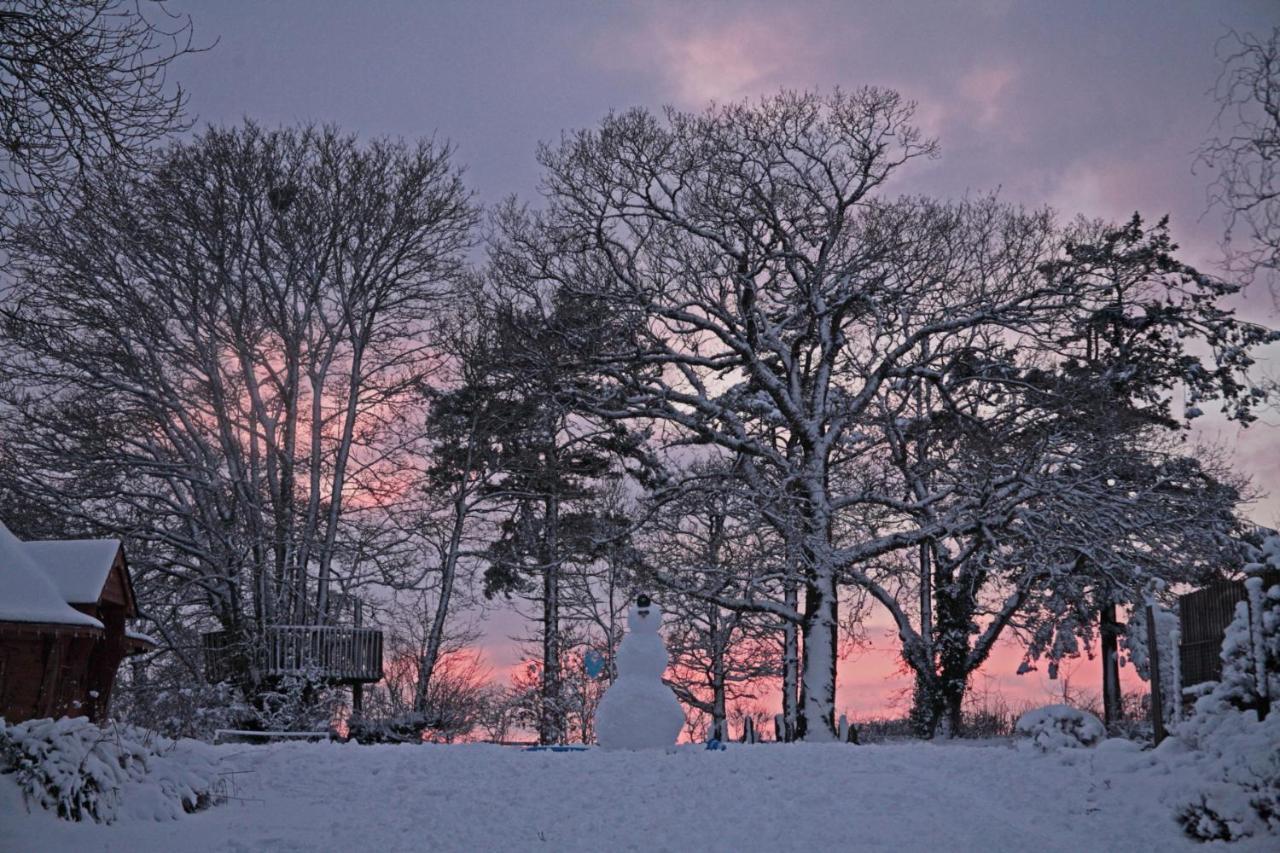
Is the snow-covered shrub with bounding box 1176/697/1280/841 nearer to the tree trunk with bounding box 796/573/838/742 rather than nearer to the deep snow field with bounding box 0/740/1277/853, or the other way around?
the deep snow field with bounding box 0/740/1277/853

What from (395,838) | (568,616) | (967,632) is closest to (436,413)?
(568,616)

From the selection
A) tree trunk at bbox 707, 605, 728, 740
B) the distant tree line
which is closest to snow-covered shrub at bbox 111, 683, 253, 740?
the distant tree line

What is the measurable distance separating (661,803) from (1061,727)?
244 inches

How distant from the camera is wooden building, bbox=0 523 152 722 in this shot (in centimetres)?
1466

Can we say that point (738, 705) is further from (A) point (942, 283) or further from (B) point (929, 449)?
(A) point (942, 283)

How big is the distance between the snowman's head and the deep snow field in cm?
258

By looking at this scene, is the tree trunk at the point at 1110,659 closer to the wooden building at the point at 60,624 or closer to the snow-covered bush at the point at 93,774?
the wooden building at the point at 60,624

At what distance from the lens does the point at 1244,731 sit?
37.7ft

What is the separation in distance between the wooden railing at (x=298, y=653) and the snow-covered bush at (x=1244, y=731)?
16728 millimetres

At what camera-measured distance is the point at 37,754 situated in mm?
10008

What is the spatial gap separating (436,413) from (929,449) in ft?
39.4

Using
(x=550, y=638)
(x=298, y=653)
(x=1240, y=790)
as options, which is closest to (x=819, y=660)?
(x=550, y=638)

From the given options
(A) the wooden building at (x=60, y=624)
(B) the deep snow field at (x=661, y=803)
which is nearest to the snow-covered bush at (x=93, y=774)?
(B) the deep snow field at (x=661, y=803)

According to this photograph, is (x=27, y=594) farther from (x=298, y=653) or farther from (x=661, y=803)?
(x=298, y=653)
